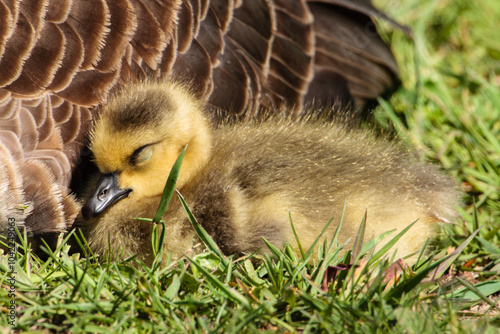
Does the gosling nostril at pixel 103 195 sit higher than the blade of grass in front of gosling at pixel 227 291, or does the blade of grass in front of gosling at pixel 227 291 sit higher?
the gosling nostril at pixel 103 195

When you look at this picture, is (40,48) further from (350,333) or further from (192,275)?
(350,333)

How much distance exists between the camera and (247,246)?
86.0 inches

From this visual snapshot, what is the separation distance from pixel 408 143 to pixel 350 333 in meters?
1.18

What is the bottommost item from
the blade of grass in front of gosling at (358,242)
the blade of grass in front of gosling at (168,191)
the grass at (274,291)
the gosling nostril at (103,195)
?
the grass at (274,291)

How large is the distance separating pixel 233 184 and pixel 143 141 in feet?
1.18

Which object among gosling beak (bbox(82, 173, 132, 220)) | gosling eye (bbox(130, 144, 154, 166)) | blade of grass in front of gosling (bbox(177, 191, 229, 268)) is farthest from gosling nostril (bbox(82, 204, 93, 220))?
blade of grass in front of gosling (bbox(177, 191, 229, 268))

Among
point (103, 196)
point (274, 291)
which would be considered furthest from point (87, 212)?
point (274, 291)

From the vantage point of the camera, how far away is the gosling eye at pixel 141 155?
223cm

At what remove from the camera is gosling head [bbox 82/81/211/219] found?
7.16ft

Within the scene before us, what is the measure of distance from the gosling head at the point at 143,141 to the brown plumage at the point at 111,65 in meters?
0.13

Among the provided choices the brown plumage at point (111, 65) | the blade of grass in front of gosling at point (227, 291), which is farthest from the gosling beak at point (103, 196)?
the blade of grass in front of gosling at point (227, 291)

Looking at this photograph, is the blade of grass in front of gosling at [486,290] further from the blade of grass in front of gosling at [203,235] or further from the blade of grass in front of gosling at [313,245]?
the blade of grass in front of gosling at [203,235]

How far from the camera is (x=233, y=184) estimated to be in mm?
2201

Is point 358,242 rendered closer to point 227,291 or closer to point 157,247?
point 227,291
